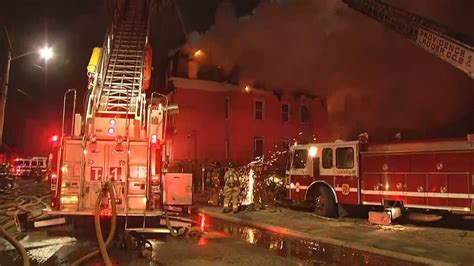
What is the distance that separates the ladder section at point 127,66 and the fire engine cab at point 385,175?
5.30 m

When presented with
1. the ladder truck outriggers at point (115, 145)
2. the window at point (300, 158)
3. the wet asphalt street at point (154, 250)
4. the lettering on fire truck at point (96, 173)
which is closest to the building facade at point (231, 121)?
the window at point (300, 158)

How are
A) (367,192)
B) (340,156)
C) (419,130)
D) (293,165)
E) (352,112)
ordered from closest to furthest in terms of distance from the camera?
(367,192) → (340,156) → (293,165) → (419,130) → (352,112)

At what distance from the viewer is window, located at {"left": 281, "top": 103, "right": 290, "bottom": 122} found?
93.7ft

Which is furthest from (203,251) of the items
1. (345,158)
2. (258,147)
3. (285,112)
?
(285,112)

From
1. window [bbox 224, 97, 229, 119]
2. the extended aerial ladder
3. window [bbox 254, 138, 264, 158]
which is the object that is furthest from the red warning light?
window [bbox 254, 138, 264, 158]

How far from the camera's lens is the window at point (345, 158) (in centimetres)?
1156

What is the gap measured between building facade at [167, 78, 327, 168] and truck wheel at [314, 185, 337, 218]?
11955 mm

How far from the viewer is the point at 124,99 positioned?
9.65 meters

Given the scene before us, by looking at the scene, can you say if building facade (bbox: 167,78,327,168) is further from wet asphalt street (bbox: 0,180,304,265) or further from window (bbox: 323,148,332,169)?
wet asphalt street (bbox: 0,180,304,265)

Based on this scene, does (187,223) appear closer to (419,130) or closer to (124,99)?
(124,99)

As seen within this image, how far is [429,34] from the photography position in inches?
402

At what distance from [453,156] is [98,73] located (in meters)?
7.77

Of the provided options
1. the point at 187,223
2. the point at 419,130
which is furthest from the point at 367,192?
the point at 419,130

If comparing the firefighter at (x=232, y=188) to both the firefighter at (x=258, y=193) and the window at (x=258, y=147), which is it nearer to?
the firefighter at (x=258, y=193)
